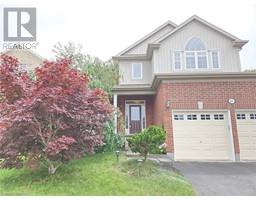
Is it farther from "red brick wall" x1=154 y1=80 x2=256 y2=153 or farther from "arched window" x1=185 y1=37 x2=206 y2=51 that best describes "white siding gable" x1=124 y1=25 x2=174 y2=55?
"red brick wall" x1=154 y1=80 x2=256 y2=153

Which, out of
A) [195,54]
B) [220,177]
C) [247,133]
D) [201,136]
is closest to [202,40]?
A: [195,54]

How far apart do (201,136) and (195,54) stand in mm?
5357

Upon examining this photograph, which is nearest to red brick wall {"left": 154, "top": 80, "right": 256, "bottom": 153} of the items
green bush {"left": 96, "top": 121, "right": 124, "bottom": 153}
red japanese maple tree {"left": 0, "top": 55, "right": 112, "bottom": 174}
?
green bush {"left": 96, "top": 121, "right": 124, "bottom": 153}

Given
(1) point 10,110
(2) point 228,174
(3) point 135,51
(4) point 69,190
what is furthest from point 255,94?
(1) point 10,110

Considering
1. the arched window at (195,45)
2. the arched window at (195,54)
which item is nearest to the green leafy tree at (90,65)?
the arched window at (195,54)

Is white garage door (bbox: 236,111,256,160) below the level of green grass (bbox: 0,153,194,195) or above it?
above

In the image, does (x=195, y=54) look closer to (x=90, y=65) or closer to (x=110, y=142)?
(x=90, y=65)

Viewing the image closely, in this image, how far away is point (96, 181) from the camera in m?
7.20

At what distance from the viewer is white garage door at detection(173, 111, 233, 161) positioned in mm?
11633

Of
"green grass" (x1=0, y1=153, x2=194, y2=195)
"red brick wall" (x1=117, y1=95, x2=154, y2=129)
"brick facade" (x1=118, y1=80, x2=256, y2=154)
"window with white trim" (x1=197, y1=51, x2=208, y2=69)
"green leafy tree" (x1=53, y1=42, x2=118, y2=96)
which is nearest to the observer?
"green grass" (x1=0, y1=153, x2=194, y2=195)

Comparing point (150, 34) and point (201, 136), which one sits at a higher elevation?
point (150, 34)

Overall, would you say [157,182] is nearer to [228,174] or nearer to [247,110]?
[228,174]

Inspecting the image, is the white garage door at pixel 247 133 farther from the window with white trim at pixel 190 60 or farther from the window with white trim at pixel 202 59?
the window with white trim at pixel 190 60

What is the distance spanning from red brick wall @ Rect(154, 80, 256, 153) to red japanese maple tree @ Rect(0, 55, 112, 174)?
5.25 m
